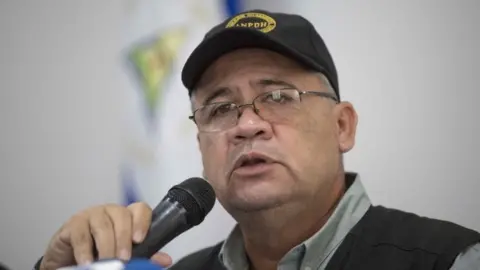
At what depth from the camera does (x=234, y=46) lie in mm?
951

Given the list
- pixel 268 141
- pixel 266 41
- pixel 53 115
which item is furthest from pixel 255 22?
pixel 53 115

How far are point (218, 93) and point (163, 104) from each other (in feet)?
1.48

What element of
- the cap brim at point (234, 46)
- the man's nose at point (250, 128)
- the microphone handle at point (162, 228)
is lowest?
the microphone handle at point (162, 228)

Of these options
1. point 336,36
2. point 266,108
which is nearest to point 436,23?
point 336,36

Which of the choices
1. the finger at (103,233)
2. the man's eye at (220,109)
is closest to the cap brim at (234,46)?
the man's eye at (220,109)

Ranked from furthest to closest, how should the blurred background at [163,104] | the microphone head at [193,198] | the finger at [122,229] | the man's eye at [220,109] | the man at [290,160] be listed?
the blurred background at [163,104] → the man's eye at [220,109] → the man at [290,160] → the microphone head at [193,198] → the finger at [122,229]

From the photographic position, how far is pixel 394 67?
1.22 m

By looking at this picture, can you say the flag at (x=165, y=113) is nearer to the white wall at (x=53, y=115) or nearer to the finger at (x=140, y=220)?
the white wall at (x=53, y=115)

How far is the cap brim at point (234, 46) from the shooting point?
91 cm

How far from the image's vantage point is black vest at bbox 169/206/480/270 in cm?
78

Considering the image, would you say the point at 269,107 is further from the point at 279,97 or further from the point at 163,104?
the point at 163,104

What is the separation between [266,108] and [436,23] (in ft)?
2.11

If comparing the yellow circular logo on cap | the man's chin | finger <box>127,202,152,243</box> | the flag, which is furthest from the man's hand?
the flag

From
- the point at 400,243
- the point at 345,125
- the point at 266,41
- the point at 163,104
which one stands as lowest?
the point at 400,243
